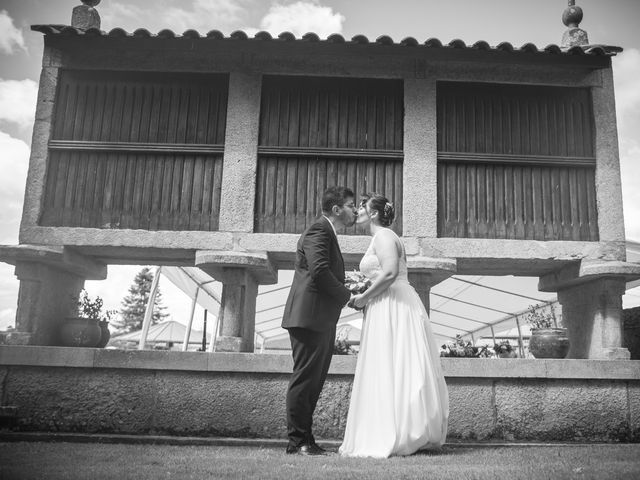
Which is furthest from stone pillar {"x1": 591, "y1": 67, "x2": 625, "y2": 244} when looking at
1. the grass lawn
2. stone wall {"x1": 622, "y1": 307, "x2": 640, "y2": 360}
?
the grass lawn

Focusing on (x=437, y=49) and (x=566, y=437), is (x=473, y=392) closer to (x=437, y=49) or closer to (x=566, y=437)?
(x=566, y=437)

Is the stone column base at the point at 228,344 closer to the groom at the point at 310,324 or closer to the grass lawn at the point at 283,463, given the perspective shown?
the grass lawn at the point at 283,463

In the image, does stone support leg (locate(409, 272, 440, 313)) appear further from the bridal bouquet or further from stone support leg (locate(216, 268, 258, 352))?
stone support leg (locate(216, 268, 258, 352))

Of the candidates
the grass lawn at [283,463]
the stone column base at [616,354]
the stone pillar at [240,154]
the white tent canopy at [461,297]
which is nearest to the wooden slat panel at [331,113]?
the stone pillar at [240,154]

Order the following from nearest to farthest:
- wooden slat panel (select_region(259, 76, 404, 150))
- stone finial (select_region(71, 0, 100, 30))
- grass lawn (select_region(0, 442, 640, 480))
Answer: grass lawn (select_region(0, 442, 640, 480)), wooden slat panel (select_region(259, 76, 404, 150)), stone finial (select_region(71, 0, 100, 30))

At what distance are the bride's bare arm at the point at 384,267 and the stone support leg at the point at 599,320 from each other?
3317 millimetres

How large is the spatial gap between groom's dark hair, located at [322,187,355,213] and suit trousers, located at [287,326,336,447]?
1.10m

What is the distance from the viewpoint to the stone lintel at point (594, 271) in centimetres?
692

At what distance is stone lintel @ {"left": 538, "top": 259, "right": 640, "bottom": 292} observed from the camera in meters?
6.92

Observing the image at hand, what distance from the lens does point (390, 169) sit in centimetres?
754

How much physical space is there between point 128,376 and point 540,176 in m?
5.45

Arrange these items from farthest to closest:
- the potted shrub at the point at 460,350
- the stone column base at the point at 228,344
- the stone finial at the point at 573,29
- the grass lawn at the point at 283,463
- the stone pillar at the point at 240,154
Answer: the stone finial at the point at 573,29 < the stone pillar at the point at 240,154 < the potted shrub at the point at 460,350 < the stone column base at the point at 228,344 < the grass lawn at the point at 283,463

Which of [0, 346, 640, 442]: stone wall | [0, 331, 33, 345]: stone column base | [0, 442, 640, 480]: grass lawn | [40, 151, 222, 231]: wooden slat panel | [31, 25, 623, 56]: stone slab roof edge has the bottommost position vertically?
[0, 442, 640, 480]: grass lawn

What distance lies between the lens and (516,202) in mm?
7477
